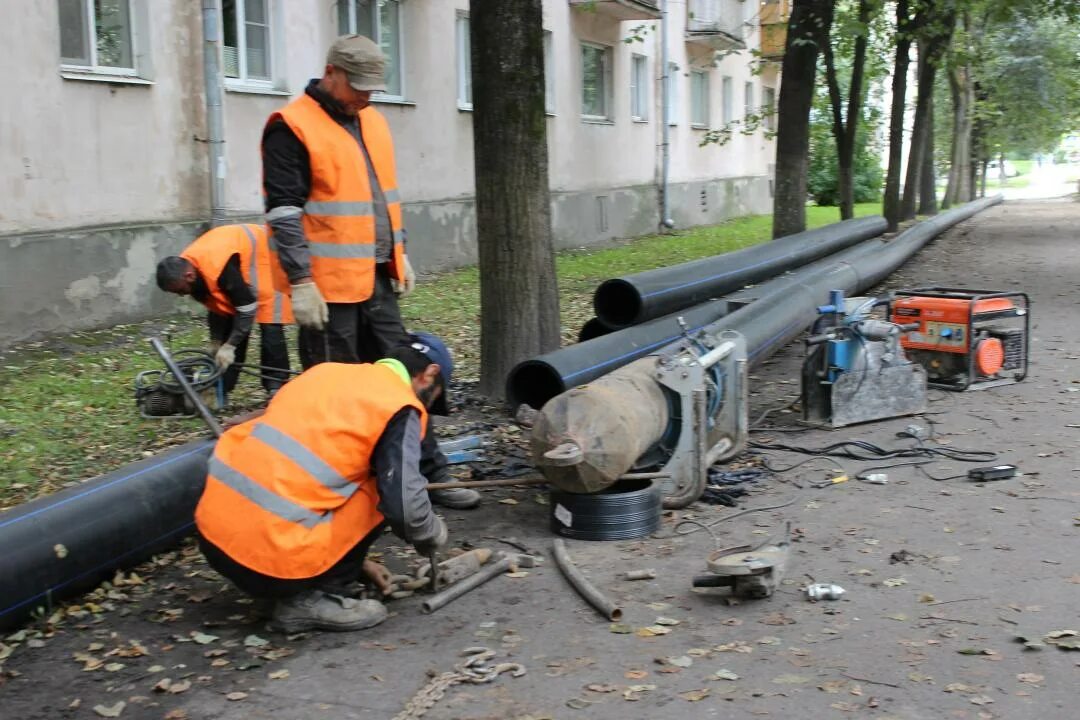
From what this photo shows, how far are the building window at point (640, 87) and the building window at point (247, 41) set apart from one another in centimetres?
1261

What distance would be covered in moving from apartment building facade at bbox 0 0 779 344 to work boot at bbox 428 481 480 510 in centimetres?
581

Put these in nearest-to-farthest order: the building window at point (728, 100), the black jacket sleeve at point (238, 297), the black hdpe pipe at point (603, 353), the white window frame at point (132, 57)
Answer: the black hdpe pipe at point (603, 353) → the black jacket sleeve at point (238, 297) → the white window frame at point (132, 57) → the building window at point (728, 100)

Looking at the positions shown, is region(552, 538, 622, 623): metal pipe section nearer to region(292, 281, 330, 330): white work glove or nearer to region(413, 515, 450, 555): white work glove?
region(413, 515, 450, 555): white work glove

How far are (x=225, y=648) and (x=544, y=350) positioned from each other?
3881 millimetres

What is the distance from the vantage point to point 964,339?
816cm

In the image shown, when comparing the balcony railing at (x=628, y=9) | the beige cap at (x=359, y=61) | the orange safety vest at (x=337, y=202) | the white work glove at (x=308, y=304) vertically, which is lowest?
the white work glove at (x=308, y=304)

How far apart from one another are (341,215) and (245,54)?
27.5 ft

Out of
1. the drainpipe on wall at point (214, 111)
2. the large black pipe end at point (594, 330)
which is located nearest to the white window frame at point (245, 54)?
the drainpipe on wall at point (214, 111)

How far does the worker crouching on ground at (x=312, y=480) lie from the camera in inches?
157

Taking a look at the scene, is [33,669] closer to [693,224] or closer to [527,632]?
[527,632]

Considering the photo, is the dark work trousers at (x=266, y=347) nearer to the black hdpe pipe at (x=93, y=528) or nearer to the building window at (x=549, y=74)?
the black hdpe pipe at (x=93, y=528)

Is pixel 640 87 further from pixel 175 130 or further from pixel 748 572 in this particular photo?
pixel 748 572

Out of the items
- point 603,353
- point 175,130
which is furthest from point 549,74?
point 603,353

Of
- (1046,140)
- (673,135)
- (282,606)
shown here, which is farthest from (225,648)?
(1046,140)
